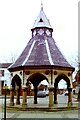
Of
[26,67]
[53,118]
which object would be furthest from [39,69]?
[53,118]

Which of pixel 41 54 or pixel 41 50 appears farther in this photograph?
pixel 41 50

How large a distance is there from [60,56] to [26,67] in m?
3.50

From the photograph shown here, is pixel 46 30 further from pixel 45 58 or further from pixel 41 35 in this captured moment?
pixel 45 58

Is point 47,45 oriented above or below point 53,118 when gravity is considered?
above

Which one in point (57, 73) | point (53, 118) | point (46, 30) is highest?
point (46, 30)

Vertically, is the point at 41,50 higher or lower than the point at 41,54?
higher

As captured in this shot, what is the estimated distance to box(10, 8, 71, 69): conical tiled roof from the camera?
86.2 feet

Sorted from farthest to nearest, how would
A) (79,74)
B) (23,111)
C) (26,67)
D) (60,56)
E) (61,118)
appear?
(79,74) < (60,56) < (26,67) < (23,111) < (61,118)

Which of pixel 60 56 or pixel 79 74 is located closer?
pixel 60 56

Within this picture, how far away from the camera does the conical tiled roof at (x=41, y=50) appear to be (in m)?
26.3

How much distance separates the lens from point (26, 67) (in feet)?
84.7

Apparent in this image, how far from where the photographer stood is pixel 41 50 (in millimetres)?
27234

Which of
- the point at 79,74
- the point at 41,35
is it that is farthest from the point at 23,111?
the point at 79,74

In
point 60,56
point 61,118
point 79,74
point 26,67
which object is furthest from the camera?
point 79,74
